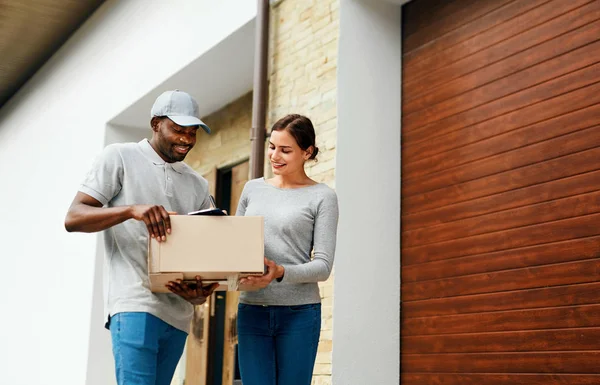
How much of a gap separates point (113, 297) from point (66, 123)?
7258 millimetres

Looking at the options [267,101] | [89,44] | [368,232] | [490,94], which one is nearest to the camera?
[490,94]

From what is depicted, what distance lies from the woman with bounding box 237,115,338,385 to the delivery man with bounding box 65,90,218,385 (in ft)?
0.83

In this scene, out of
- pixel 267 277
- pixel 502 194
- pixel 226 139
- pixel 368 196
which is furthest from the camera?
pixel 226 139

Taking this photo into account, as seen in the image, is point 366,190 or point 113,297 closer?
point 113,297

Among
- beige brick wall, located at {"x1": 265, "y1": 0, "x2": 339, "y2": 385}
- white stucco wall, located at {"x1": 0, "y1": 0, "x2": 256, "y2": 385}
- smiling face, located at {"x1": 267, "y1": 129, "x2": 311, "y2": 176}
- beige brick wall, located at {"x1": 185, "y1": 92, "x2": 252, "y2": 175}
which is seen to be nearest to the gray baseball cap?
smiling face, located at {"x1": 267, "y1": 129, "x2": 311, "y2": 176}

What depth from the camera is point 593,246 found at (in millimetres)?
3879

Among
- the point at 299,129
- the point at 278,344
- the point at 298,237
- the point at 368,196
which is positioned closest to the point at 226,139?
the point at 368,196

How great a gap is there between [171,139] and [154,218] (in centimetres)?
42

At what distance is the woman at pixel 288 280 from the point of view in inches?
122

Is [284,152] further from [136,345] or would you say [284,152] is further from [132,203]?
[136,345]

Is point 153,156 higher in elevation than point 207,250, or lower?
higher

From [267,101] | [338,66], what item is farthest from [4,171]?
[338,66]

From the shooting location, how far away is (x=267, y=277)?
9.76 feet

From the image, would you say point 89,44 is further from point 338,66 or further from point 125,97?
point 338,66
